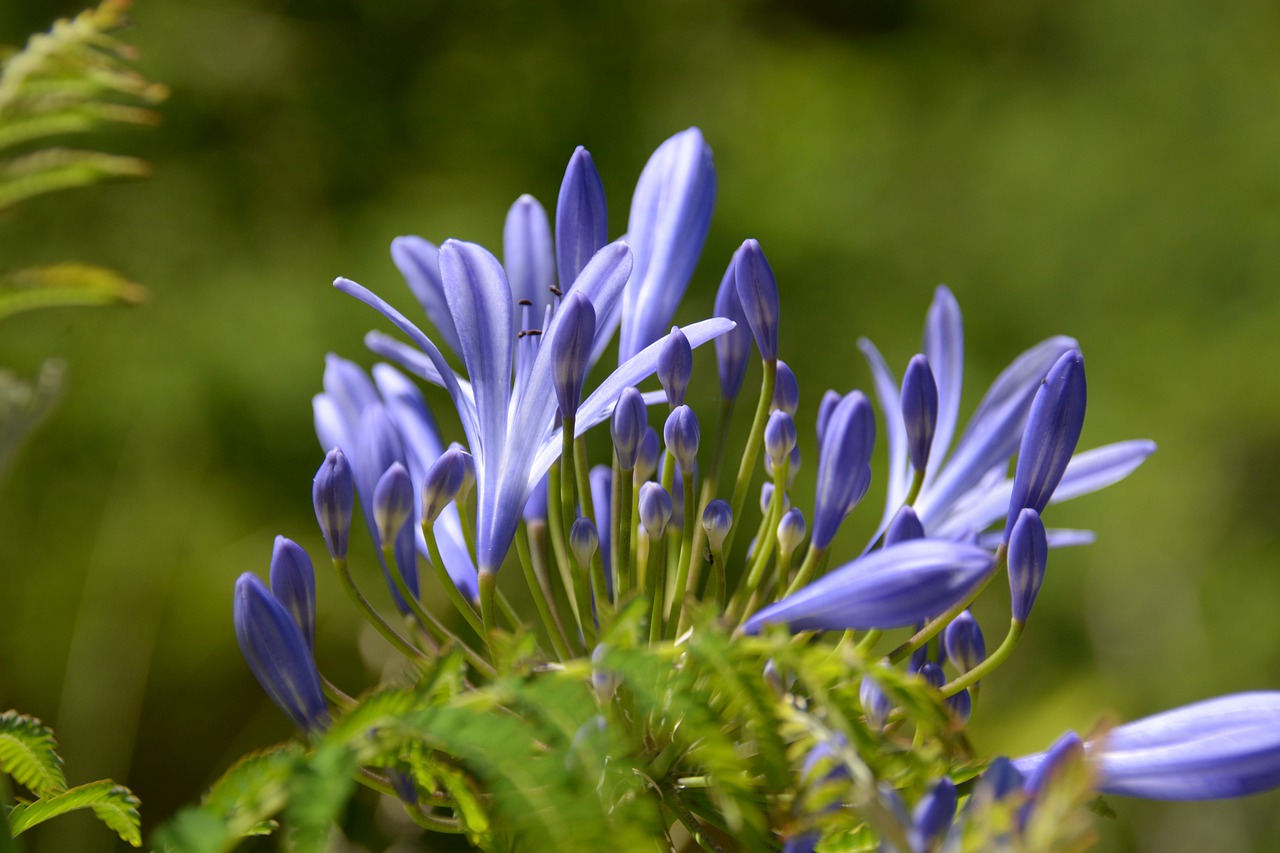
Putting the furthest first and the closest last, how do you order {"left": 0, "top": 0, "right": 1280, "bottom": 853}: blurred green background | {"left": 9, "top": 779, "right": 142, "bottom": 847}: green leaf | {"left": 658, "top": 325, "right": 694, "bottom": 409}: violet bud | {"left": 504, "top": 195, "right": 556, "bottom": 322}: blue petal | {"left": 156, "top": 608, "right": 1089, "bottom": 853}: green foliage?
{"left": 0, "top": 0, "right": 1280, "bottom": 853}: blurred green background < {"left": 504, "top": 195, "right": 556, "bottom": 322}: blue petal < {"left": 658, "top": 325, "right": 694, "bottom": 409}: violet bud < {"left": 9, "top": 779, "right": 142, "bottom": 847}: green leaf < {"left": 156, "top": 608, "right": 1089, "bottom": 853}: green foliage

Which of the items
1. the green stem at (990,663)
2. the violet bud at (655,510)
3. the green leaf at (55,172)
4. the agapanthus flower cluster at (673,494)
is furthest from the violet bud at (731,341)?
the green leaf at (55,172)

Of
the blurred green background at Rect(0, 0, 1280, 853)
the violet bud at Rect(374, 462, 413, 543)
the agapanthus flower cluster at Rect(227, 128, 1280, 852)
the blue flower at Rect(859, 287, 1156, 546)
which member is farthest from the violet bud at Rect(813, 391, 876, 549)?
the blurred green background at Rect(0, 0, 1280, 853)

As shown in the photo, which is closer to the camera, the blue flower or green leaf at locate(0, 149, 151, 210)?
green leaf at locate(0, 149, 151, 210)

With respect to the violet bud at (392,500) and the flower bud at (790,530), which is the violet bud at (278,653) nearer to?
the violet bud at (392,500)

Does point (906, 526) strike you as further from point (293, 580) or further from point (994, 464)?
point (293, 580)

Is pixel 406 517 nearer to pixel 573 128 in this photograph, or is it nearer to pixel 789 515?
pixel 789 515

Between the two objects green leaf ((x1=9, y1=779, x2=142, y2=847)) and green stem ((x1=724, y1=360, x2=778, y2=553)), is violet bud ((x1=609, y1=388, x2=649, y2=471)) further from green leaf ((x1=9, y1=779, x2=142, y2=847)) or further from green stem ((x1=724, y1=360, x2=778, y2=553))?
green leaf ((x1=9, y1=779, x2=142, y2=847))

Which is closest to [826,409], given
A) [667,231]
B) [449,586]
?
[667,231]
